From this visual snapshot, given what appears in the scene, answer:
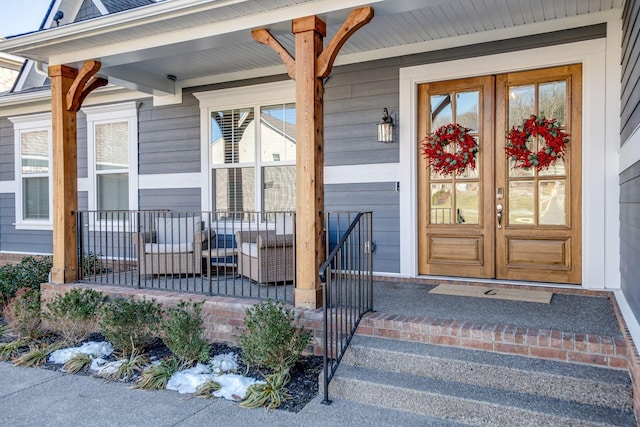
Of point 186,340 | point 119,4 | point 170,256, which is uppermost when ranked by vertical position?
point 119,4

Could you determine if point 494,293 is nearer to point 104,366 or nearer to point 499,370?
point 499,370

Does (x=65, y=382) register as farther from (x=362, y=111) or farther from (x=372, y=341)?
(x=362, y=111)

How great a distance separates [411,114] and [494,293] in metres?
2.00

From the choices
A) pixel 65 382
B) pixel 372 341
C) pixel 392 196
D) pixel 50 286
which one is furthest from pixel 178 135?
pixel 372 341

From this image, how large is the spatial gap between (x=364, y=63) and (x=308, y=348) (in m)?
3.19

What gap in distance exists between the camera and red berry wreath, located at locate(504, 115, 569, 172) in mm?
4426

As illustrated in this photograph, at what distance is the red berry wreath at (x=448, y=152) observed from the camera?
4816 mm

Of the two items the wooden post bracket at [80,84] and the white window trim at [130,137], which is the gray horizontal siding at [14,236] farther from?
the wooden post bracket at [80,84]

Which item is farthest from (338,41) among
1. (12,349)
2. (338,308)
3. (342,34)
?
(12,349)

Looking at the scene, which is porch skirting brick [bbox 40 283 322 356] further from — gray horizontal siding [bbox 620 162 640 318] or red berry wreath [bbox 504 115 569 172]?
red berry wreath [bbox 504 115 569 172]

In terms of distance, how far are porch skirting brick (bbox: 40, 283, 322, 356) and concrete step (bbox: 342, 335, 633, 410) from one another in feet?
1.29

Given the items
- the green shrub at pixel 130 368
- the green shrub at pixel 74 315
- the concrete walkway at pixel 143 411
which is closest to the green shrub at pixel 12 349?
the green shrub at pixel 74 315

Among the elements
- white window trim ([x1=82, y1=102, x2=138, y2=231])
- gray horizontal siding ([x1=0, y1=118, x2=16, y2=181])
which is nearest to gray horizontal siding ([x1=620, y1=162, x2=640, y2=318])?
white window trim ([x1=82, y1=102, x2=138, y2=231])

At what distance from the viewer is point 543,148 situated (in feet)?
14.7
